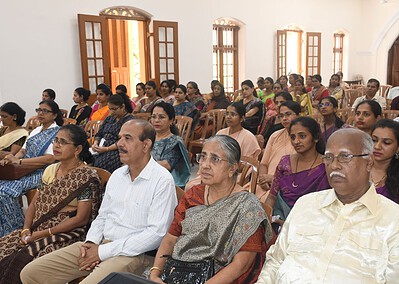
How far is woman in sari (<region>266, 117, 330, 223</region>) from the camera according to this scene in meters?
2.26

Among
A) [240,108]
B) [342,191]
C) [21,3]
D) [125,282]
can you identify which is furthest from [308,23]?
[125,282]

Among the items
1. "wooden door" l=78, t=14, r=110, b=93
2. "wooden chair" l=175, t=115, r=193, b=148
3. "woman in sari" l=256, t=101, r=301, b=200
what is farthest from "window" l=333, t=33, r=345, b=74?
"woman in sari" l=256, t=101, r=301, b=200

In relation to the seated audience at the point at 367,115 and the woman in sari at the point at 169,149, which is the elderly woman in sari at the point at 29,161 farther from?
the seated audience at the point at 367,115

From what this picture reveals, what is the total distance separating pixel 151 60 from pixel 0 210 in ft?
16.8

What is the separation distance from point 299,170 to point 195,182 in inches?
27.8

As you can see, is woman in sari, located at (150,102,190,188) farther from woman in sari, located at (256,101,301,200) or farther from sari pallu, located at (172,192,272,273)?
sari pallu, located at (172,192,272,273)

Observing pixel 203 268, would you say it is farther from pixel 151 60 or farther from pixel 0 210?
pixel 151 60

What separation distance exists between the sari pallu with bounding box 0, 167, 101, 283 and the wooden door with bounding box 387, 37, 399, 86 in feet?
38.5

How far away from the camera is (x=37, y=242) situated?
219 centimetres

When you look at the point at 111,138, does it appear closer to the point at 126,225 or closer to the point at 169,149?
the point at 169,149

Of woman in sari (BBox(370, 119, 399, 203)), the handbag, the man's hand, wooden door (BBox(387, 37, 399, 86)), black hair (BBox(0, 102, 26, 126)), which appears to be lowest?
the man's hand

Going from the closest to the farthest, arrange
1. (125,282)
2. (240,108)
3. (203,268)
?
1. (125,282)
2. (203,268)
3. (240,108)

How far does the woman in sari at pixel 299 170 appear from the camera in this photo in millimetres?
2262

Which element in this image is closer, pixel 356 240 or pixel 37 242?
pixel 356 240
